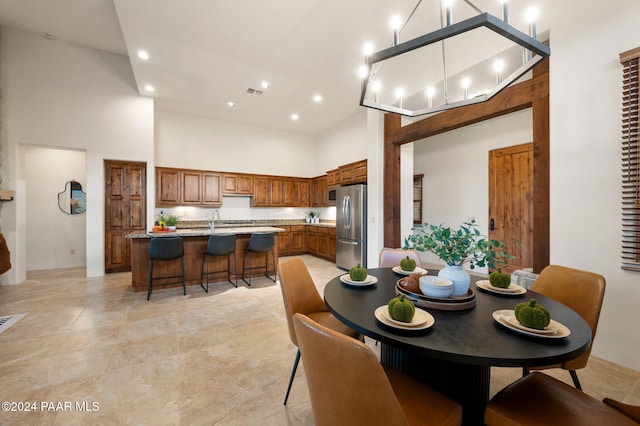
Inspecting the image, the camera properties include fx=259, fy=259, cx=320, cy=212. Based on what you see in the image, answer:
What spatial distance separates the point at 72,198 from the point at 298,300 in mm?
6466

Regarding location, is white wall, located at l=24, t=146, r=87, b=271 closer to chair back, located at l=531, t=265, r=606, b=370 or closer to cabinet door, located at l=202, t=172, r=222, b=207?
cabinet door, located at l=202, t=172, r=222, b=207

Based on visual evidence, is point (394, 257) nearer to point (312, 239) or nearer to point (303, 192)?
point (312, 239)

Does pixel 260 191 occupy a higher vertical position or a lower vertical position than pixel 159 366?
higher

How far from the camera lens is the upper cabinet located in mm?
5809

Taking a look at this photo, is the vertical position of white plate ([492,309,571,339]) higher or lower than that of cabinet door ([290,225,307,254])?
higher

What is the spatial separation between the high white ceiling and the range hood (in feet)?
8.63

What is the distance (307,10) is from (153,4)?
166 centimetres

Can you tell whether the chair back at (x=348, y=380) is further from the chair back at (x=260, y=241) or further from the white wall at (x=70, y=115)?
the white wall at (x=70, y=115)

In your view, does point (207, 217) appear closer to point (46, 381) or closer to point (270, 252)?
point (270, 252)

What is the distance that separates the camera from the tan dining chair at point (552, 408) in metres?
0.98

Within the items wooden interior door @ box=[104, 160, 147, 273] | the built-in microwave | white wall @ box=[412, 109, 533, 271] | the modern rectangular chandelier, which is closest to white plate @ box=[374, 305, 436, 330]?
the modern rectangular chandelier

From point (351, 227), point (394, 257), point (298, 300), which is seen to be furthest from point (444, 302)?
point (351, 227)

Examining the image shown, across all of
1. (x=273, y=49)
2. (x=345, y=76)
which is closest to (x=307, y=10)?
(x=273, y=49)

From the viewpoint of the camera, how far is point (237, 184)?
6.65 meters
